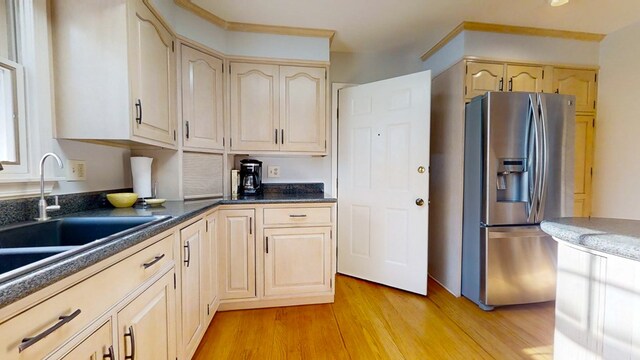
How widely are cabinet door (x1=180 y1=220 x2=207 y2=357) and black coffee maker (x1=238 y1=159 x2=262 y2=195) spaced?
743 mm

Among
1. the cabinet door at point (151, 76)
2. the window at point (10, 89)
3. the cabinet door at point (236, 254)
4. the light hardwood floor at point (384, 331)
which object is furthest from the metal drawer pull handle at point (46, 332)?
the cabinet door at point (236, 254)

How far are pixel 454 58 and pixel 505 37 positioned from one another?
1.50 ft

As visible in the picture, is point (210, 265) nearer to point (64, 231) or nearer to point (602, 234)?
point (64, 231)

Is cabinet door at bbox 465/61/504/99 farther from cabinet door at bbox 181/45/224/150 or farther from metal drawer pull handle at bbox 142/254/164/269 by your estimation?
metal drawer pull handle at bbox 142/254/164/269

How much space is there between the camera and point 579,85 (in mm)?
2463

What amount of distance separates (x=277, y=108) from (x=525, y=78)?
223 centimetres

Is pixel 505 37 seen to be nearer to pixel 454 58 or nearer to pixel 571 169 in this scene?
pixel 454 58

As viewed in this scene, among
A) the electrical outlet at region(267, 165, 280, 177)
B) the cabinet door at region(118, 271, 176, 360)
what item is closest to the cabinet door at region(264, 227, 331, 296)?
the electrical outlet at region(267, 165, 280, 177)

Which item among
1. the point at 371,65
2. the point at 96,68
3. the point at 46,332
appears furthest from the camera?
the point at 371,65

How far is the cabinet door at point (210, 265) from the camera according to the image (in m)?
1.70

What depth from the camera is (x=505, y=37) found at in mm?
2301

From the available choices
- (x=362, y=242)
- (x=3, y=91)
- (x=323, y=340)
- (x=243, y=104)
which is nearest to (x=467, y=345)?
(x=323, y=340)

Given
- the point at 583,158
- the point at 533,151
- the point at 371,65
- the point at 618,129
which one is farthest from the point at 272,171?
the point at 618,129

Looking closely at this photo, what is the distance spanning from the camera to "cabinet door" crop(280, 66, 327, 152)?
233 centimetres
